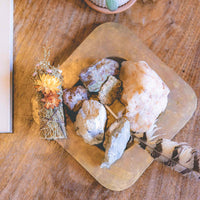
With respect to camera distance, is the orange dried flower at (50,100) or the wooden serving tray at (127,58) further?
the wooden serving tray at (127,58)

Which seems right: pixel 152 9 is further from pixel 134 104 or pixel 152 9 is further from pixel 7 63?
pixel 7 63

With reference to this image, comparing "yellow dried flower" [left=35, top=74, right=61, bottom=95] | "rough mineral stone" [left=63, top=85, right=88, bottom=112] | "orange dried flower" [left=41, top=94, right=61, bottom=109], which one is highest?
"yellow dried flower" [left=35, top=74, right=61, bottom=95]

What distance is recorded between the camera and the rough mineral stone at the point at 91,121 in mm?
935

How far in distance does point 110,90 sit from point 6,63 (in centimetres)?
51

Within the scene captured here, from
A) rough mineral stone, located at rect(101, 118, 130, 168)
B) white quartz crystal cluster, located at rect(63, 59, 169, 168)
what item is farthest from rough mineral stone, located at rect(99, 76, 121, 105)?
rough mineral stone, located at rect(101, 118, 130, 168)

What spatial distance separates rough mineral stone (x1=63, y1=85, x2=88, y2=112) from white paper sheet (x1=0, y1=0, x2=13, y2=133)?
287mm

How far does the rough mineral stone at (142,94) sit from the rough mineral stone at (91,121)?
0.39ft

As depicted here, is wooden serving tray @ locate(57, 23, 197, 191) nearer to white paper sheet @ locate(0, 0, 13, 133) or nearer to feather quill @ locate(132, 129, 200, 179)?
feather quill @ locate(132, 129, 200, 179)

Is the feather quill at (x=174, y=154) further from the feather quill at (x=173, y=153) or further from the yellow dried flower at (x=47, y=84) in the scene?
the yellow dried flower at (x=47, y=84)

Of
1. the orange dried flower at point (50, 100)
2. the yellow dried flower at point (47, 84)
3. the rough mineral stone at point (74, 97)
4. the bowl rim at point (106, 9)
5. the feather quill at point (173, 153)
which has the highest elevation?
the bowl rim at point (106, 9)

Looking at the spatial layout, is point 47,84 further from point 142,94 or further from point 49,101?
point 142,94

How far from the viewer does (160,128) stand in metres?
1.04

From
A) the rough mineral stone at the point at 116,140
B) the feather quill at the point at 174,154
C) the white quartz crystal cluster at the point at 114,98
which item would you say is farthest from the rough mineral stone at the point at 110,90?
the feather quill at the point at 174,154

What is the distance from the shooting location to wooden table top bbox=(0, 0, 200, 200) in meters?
1.05
